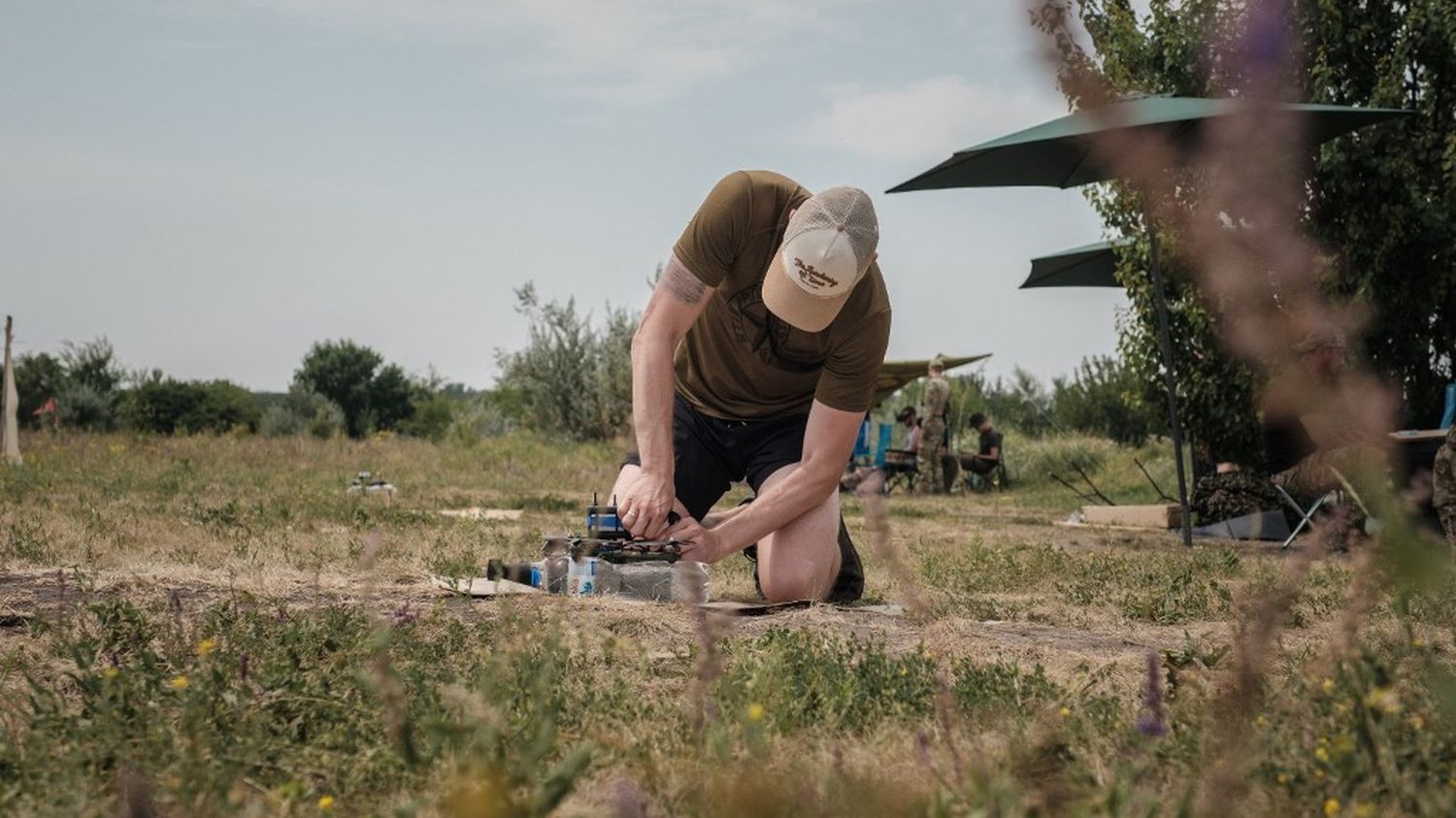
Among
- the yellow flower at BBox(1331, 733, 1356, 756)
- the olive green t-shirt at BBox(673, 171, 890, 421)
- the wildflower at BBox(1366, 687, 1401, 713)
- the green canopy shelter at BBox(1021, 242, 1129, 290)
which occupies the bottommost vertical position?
the yellow flower at BBox(1331, 733, 1356, 756)

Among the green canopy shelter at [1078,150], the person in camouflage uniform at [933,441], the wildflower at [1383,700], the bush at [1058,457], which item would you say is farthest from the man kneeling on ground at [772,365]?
the bush at [1058,457]

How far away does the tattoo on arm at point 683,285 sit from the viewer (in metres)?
4.40

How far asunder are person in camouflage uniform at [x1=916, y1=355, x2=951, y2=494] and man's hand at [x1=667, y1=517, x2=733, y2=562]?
11824 mm

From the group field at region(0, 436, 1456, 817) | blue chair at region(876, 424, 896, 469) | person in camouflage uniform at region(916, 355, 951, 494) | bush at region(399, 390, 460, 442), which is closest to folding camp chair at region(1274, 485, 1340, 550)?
field at region(0, 436, 1456, 817)

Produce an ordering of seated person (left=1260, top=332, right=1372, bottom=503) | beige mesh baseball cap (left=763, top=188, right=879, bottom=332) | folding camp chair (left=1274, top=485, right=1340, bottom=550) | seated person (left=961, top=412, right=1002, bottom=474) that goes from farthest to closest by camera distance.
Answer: seated person (left=961, top=412, right=1002, bottom=474) → folding camp chair (left=1274, top=485, right=1340, bottom=550) → seated person (left=1260, top=332, right=1372, bottom=503) → beige mesh baseball cap (left=763, top=188, right=879, bottom=332)

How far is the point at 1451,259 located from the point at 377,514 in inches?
371

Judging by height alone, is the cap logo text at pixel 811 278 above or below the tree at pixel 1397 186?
below

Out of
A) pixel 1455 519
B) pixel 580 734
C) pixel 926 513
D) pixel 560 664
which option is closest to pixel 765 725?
pixel 580 734

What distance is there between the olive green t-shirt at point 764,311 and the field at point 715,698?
2.81 feet

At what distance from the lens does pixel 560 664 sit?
280cm

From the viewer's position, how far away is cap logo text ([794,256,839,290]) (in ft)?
12.4

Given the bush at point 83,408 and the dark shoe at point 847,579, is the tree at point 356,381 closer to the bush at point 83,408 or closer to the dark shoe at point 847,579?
the bush at point 83,408

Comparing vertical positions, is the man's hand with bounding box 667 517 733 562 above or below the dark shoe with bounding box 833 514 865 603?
above

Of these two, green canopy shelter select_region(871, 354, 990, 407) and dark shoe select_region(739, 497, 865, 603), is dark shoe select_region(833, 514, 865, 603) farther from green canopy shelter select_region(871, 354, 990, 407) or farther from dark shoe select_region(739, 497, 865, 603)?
green canopy shelter select_region(871, 354, 990, 407)
